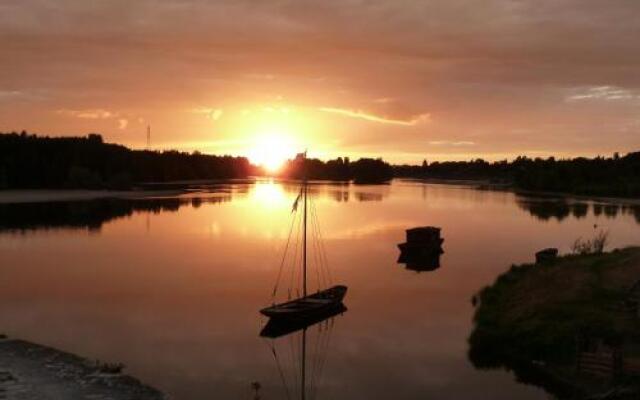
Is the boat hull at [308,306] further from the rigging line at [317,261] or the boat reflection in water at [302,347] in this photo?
the rigging line at [317,261]

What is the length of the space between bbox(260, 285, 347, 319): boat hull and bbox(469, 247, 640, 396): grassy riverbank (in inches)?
376

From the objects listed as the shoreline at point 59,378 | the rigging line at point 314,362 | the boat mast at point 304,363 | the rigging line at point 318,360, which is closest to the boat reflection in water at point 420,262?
the rigging line at point 318,360

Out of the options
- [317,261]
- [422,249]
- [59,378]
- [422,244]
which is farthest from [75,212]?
[59,378]

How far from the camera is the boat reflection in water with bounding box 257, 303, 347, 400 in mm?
31906

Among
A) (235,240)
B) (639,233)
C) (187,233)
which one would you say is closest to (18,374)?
(235,240)

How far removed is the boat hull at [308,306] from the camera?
132 ft

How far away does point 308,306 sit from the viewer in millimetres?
42344

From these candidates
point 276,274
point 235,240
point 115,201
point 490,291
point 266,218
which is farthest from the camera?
point 115,201

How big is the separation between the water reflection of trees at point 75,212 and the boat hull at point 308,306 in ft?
213

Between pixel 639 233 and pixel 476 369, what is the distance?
74.2 m

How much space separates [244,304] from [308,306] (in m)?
7.41

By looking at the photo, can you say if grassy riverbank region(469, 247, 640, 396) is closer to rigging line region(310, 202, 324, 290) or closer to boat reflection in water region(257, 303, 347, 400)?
boat reflection in water region(257, 303, 347, 400)

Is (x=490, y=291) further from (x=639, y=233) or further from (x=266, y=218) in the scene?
(x=266, y=218)

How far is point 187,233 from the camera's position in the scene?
95125 millimetres
